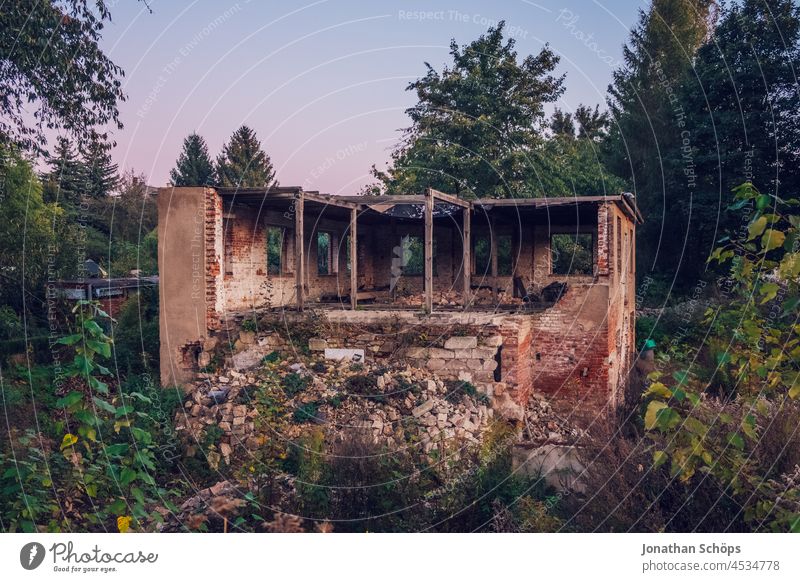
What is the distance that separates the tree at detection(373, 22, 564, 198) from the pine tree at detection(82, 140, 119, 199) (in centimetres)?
1184

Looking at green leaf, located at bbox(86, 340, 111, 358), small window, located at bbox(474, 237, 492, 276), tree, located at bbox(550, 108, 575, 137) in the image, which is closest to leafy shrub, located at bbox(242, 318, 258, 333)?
green leaf, located at bbox(86, 340, 111, 358)

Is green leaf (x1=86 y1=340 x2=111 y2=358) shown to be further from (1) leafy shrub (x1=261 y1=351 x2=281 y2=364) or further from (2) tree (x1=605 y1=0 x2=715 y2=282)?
(2) tree (x1=605 y1=0 x2=715 y2=282)

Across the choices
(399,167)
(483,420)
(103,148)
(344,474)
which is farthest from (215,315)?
(399,167)

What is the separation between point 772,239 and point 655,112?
1165 inches

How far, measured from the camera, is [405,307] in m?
15.2

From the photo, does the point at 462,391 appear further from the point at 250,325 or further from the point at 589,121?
the point at 589,121

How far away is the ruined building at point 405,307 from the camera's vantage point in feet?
40.7

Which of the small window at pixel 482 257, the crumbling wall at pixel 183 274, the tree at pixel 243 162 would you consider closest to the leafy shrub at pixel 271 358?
the crumbling wall at pixel 183 274

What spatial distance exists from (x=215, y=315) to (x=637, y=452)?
9.29m

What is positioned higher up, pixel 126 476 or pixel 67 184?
pixel 67 184

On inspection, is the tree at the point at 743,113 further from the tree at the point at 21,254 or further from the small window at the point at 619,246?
the tree at the point at 21,254

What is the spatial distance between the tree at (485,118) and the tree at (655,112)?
478 centimetres

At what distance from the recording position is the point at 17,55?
39.1 ft

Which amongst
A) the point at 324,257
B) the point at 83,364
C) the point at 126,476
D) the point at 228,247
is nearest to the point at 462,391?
the point at 228,247
